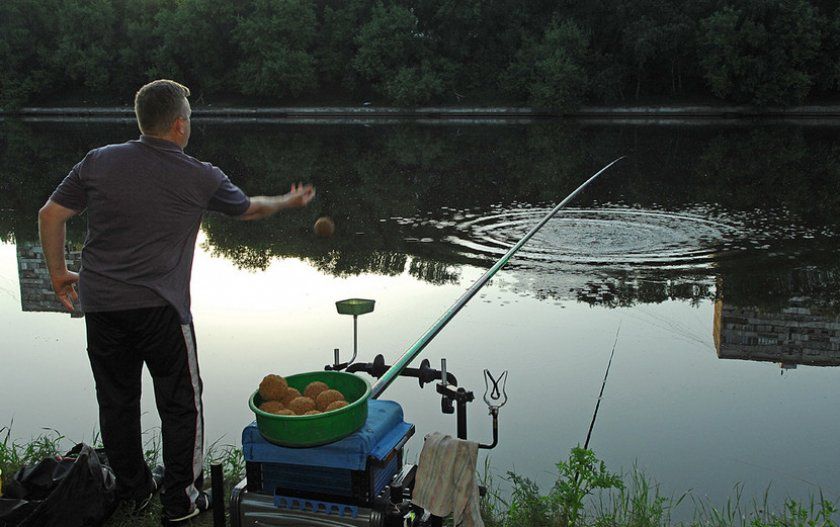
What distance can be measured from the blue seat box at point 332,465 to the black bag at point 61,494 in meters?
0.80

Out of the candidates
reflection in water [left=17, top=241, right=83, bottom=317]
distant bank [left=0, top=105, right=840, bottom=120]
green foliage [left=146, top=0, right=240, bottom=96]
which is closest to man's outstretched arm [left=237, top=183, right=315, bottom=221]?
reflection in water [left=17, top=241, right=83, bottom=317]

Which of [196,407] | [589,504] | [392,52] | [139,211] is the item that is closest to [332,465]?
[196,407]

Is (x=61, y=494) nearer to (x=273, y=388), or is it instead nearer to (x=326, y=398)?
(x=273, y=388)

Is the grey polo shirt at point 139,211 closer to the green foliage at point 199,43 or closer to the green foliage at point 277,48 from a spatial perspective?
the green foliage at point 277,48

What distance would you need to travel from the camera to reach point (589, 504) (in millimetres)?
3811

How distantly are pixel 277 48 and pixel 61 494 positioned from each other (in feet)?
168

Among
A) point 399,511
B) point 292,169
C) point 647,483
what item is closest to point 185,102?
point 399,511

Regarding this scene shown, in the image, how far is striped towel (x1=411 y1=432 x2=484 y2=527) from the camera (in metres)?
2.75

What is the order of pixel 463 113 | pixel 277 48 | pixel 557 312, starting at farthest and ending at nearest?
pixel 277 48 → pixel 463 113 → pixel 557 312

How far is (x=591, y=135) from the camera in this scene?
2798 centimetres

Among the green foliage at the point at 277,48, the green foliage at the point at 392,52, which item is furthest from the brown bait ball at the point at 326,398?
the green foliage at the point at 277,48

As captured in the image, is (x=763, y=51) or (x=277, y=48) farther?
(x=277, y=48)

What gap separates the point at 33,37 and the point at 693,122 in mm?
46422

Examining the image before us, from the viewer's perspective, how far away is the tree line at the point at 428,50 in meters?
41.1
